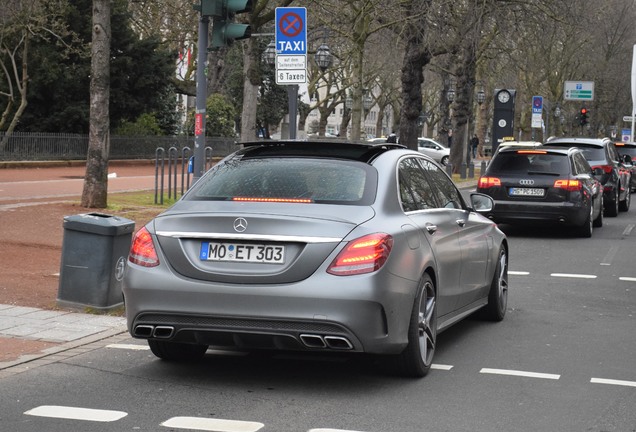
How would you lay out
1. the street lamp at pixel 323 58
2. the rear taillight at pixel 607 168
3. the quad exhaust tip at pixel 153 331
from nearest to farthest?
the quad exhaust tip at pixel 153 331 → the rear taillight at pixel 607 168 → the street lamp at pixel 323 58

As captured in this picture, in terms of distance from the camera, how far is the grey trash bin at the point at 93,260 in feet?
31.5

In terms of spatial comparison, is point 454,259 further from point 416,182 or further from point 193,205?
point 193,205

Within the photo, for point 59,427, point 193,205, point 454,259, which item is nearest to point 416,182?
point 454,259

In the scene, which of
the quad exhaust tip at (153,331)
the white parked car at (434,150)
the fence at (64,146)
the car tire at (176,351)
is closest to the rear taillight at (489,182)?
the car tire at (176,351)

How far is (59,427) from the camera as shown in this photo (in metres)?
5.92

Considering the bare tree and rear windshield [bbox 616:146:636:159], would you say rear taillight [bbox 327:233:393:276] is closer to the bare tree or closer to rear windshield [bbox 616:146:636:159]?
the bare tree

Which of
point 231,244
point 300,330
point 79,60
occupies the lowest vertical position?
point 300,330

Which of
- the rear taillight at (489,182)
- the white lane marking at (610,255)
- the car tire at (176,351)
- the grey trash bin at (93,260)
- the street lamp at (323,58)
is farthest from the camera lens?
the street lamp at (323,58)

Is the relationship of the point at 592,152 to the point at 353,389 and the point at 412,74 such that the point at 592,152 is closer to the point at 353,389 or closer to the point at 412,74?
the point at 412,74

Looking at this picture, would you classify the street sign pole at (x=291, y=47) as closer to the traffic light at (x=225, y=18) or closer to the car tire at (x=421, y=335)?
the traffic light at (x=225, y=18)

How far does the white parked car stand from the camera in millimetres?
64906

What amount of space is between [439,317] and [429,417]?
5.48 feet

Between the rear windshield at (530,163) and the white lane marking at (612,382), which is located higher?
the rear windshield at (530,163)

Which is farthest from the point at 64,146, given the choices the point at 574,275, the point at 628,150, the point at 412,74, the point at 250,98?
the point at 574,275
